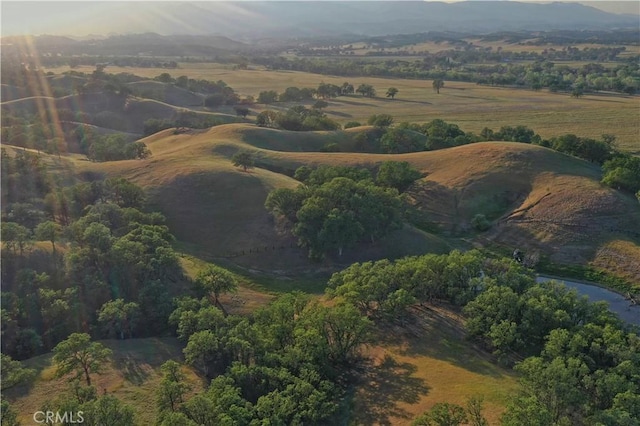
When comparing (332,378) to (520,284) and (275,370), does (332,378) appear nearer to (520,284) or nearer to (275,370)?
(275,370)

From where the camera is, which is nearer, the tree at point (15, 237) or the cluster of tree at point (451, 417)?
the cluster of tree at point (451, 417)

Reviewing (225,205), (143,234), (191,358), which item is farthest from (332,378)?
(225,205)

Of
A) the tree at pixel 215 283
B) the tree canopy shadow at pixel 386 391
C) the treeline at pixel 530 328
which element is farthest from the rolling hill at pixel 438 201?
the tree canopy shadow at pixel 386 391

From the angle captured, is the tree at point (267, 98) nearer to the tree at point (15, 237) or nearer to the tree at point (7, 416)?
the tree at point (15, 237)

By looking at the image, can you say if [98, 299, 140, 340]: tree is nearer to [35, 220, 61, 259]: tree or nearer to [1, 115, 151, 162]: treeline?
[35, 220, 61, 259]: tree

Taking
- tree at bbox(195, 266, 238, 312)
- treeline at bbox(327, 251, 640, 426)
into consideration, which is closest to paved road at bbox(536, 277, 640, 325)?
treeline at bbox(327, 251, 640, 426)
